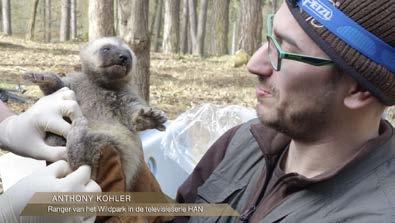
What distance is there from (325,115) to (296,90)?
0.15 metres

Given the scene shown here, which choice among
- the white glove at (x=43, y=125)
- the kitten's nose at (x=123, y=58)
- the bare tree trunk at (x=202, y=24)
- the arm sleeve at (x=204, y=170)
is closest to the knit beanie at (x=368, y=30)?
the arm sleeve at (x=204, y=170)

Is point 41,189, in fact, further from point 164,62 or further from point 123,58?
point 164,62

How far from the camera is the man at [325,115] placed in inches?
76.9

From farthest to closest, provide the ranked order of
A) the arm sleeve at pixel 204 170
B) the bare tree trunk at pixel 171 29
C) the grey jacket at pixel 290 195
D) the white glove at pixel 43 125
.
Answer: the bare tree trunk at pixel 171 29
the white glove at pixel 43 125
the arm sleeve at pixel 204 170
the grey jacket at pixel 290 195

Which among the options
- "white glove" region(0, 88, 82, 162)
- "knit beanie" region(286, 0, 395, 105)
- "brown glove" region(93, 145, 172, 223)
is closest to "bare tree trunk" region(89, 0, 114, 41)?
"white glove" region(0, 88, 82, 162)

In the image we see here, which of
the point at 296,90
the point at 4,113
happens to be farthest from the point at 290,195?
the point at 4,113

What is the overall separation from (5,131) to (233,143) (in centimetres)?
135

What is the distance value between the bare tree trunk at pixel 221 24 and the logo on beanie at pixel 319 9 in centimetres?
1791

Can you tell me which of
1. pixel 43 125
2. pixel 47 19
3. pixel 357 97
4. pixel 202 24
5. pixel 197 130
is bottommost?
pixel 47 19

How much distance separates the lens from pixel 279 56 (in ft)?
7.11

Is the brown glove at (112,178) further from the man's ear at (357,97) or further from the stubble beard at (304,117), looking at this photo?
the man's ear at (357,97)

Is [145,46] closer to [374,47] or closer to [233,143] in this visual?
[233,143]

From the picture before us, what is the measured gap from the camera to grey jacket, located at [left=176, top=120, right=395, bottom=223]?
192 centimetres

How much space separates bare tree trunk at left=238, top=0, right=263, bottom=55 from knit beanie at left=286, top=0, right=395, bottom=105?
13.2 m
